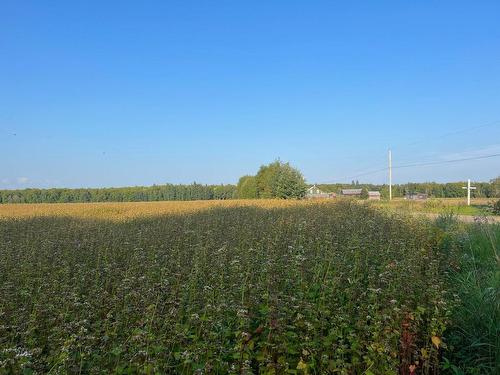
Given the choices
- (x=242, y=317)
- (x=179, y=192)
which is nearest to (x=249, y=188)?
(x=179, y=192)

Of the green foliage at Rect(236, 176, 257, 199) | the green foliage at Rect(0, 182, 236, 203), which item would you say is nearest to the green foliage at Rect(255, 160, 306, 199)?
the green foliage at Rect(236, 176, 257, 199)

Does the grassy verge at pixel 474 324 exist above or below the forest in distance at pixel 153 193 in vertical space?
below

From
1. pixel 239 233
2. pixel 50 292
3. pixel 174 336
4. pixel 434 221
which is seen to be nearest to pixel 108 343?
pixel 174 336

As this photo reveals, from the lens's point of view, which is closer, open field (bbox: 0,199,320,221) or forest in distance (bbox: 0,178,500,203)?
open field (bbox: 0,199,320,221)

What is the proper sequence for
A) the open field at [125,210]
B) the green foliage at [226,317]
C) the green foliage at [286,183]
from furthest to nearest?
the green foliage at [286,183]
the open field at [125,210]
the green foliage at [226,317]

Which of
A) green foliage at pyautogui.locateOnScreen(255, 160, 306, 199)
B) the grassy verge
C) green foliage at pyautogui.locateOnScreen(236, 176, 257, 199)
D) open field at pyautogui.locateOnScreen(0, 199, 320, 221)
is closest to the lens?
the grassy verge

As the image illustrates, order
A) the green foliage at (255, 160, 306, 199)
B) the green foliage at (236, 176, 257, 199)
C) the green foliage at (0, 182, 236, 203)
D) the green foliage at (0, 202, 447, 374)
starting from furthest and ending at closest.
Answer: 1. the green foliage at (0, 182, 236, 203)
2. the green foliage at (236, 176, 257, 199)
3. the green foliage at (255, 160, 306, 199)
4. the green foliage at (0, 202, 447, 374)

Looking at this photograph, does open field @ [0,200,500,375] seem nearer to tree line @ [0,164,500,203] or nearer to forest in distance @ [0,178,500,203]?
tree line @ [0,164,500,203]

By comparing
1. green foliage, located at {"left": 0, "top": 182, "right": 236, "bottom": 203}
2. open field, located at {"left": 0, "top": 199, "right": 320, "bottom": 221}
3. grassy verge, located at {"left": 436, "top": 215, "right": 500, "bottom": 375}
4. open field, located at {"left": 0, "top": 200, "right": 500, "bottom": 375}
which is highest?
green foliage, located at {"left": 0, "top": 182, "right": 236, "bottom": 203}

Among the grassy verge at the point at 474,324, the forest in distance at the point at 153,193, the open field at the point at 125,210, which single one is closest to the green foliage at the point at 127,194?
the forest in distance at the point at 153,193

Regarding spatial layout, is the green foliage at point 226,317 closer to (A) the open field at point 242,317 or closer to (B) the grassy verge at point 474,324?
(A) the open field at point 242,317

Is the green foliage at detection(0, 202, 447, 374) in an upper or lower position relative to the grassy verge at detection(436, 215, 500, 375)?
upper

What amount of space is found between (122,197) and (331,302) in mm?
77552

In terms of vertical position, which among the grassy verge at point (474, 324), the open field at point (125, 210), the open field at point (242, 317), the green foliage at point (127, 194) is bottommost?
the grassy verge at point (474, 324)
